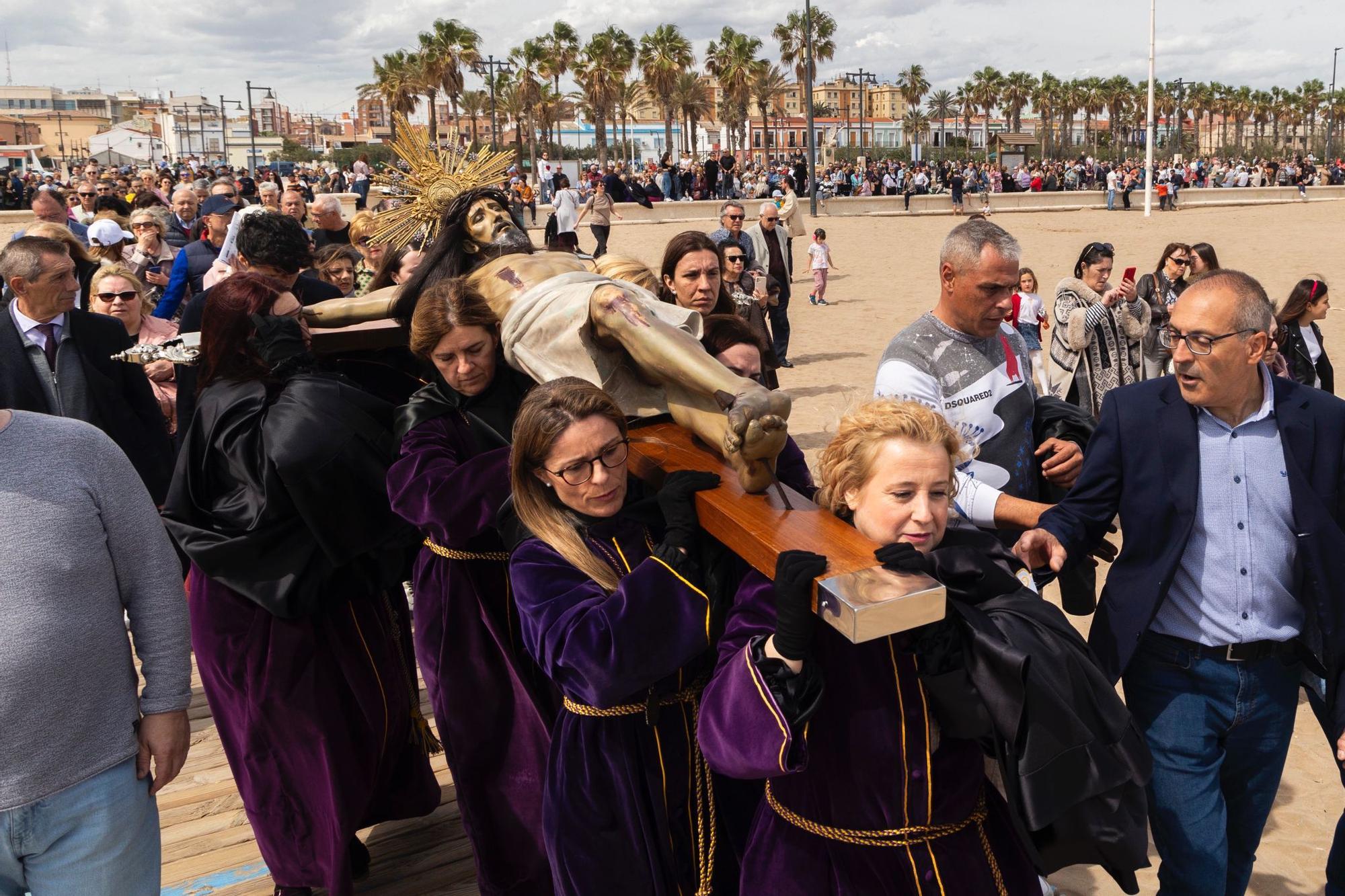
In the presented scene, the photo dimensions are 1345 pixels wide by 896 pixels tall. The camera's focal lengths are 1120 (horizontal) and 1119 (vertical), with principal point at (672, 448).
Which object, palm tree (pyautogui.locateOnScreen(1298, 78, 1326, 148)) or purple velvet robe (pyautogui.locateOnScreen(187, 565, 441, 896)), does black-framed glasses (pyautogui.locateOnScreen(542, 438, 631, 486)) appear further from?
palm tree (pyautogui.locateOnScreen(1298, 78, 1326, 148))

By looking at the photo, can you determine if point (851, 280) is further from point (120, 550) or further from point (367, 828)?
point (120, 550)

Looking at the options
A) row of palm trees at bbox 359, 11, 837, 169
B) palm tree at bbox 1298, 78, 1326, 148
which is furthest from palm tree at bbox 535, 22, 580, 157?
palm tree at bbox 1298, 78, 1326, 148

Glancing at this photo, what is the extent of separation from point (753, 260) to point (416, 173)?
21.7 feet

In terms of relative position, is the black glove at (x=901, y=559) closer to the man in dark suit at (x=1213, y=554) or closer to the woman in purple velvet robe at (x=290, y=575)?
the man in dark suit at (x=1213, y=554)

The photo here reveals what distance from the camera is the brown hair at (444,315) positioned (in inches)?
122

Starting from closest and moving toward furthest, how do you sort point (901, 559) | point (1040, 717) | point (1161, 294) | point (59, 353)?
point (901, 559)
point (1040, 717)
point (59, 353)
point (1161, 294)

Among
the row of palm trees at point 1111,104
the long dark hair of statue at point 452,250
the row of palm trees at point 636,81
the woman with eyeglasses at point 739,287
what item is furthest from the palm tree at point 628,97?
the long dark hair of statue at point 452,250

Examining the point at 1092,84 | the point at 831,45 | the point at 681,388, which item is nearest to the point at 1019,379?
the point at 681,388

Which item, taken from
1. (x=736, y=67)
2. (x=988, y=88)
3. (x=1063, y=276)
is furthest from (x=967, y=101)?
(x=1063, y=276)

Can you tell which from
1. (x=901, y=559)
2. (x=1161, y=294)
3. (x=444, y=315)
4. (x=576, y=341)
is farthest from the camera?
(x=1161, y=294)

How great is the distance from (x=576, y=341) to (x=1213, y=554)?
5.62 feet

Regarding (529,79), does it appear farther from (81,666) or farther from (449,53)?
(81,666)

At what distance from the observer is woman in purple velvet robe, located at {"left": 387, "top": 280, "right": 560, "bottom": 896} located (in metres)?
3.20

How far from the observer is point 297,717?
11.1ft
